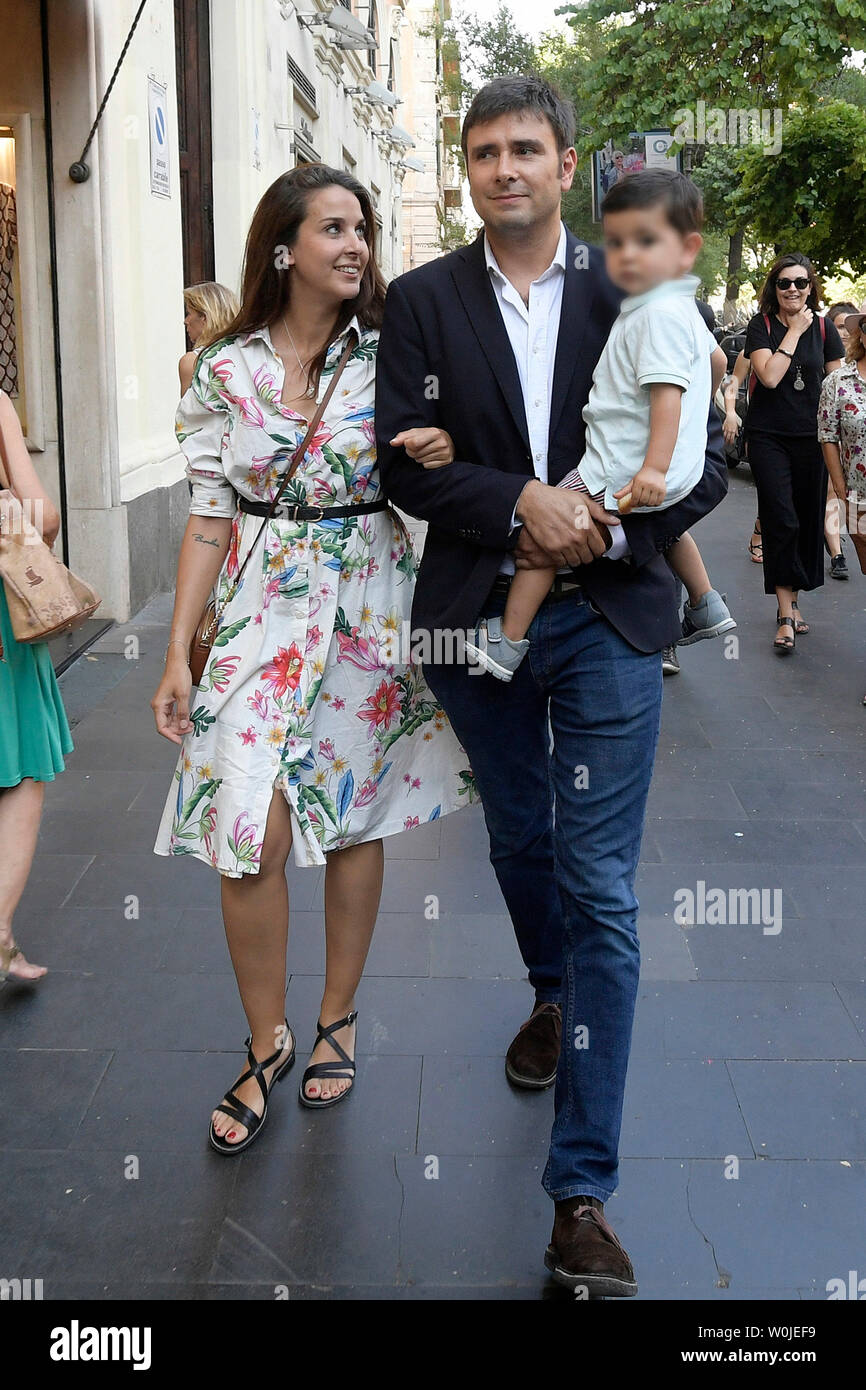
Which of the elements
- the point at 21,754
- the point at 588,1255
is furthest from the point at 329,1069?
the point at 21,754

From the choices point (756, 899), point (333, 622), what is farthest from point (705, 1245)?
point (756, 899)

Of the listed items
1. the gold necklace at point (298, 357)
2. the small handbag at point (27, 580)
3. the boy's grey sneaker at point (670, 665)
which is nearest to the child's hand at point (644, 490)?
the gold necklace at point (298, 357)

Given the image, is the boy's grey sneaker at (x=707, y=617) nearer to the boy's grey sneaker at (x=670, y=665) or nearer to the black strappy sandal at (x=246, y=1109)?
the black strappy sandal at (x=246, y=1109)

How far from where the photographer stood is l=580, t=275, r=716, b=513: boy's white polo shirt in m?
2.65

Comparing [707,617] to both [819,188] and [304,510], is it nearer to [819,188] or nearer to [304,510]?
[304,510]

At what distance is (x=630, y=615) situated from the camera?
9.32 feet

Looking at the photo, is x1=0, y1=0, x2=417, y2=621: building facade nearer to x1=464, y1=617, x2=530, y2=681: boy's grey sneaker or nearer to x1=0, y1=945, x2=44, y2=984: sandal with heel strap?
x1=0, y1=945, x2=44, y2=984: sandal with heel strap

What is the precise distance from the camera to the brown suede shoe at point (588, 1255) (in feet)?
8.80

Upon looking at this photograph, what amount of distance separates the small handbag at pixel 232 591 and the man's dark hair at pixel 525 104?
0.54m

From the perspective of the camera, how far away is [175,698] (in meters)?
3.17

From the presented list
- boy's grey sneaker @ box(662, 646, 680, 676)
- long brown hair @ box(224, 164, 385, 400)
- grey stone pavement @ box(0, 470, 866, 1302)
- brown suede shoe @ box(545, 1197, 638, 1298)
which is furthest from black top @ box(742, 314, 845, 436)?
brown suede shoe @ box(545, 1197, 638, 1298)

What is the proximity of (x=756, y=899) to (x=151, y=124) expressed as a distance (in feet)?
23.4
